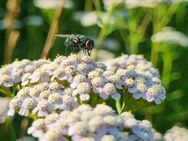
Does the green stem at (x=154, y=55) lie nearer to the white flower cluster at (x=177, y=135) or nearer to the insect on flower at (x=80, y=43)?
the white flower cluster at (x=177, y=135)

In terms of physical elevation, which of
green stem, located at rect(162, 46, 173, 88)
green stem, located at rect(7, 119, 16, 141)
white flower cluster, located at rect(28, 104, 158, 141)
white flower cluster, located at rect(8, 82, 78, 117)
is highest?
green stem, located at rect(162, 46, 173, 88)

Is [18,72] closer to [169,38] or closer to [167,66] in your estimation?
[167,66]

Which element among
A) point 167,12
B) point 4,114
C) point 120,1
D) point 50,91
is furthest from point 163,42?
point 50,91

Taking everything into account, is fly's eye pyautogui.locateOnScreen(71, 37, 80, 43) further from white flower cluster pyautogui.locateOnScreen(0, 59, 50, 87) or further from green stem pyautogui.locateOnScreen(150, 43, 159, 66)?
green stem pyautogui.locateOnScreen(150, 43, 159, 66)

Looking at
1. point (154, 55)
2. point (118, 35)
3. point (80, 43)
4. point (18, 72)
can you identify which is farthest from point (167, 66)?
point (18, 72)

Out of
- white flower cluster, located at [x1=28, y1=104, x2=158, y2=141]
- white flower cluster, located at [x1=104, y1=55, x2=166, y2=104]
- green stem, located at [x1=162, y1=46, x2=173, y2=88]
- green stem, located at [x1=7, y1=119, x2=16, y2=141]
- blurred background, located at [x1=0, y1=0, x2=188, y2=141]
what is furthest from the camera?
green stem, located at [x1=162, y1=46, x2=173, y2=88]

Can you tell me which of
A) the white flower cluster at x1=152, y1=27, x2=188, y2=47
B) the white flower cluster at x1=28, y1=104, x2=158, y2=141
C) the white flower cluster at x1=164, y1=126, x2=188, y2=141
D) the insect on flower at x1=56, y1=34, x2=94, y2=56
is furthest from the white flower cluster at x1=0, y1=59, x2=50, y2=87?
the white flower cluster at x1=152, y1=27, x2=188, y2=47
